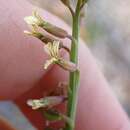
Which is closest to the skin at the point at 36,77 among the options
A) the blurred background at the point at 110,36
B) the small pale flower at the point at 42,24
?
the small pale flower at the point at 42,24

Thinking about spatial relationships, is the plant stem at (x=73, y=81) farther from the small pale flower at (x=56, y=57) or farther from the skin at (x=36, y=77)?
the skin at (x=36, y=77)

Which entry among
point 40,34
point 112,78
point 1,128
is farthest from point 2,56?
point 112,78

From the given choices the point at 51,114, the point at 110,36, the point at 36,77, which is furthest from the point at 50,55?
the point at 110,36

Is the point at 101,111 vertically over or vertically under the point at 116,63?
under

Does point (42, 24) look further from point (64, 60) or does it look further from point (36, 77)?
point (36, 77)

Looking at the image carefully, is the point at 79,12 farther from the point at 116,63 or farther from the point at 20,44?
the point at 116,63

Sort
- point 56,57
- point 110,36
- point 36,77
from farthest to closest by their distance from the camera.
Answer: point 110,36 → point 36,77 → point 56,57

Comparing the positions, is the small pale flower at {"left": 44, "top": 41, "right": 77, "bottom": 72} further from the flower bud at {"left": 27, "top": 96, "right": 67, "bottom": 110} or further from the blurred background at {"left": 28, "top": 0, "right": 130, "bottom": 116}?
the blurred background at {"left": 28, "top": 0, "right": 130, "bottom": 116}
